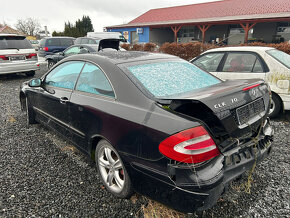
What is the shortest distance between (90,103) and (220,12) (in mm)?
24849

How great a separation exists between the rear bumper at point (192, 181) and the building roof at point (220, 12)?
1952 cm

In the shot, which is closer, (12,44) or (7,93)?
(7,93)

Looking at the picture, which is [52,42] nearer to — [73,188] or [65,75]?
[65,75]

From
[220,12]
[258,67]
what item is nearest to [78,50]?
[258,67]

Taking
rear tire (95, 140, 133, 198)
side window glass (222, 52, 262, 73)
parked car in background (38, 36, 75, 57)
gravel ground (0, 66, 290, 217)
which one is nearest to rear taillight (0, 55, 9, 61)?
gravel ground (0, 66, 290, 217)

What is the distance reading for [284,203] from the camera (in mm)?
2271

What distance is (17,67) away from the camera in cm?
841

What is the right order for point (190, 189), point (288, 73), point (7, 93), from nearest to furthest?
point (190, 189) → point (288, 73) → point (7, 93)

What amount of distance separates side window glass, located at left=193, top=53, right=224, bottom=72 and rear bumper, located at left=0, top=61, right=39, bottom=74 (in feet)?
22.7

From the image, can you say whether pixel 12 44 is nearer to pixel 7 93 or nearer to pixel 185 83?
pixel 7 93

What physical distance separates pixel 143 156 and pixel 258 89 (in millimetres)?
1306

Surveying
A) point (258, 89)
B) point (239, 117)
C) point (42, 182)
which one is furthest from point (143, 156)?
point (42, 182)

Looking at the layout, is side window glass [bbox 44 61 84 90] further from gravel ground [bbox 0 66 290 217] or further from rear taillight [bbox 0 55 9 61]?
rear taillight [bbox 0 55 9 61]

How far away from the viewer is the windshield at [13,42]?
799 cm
